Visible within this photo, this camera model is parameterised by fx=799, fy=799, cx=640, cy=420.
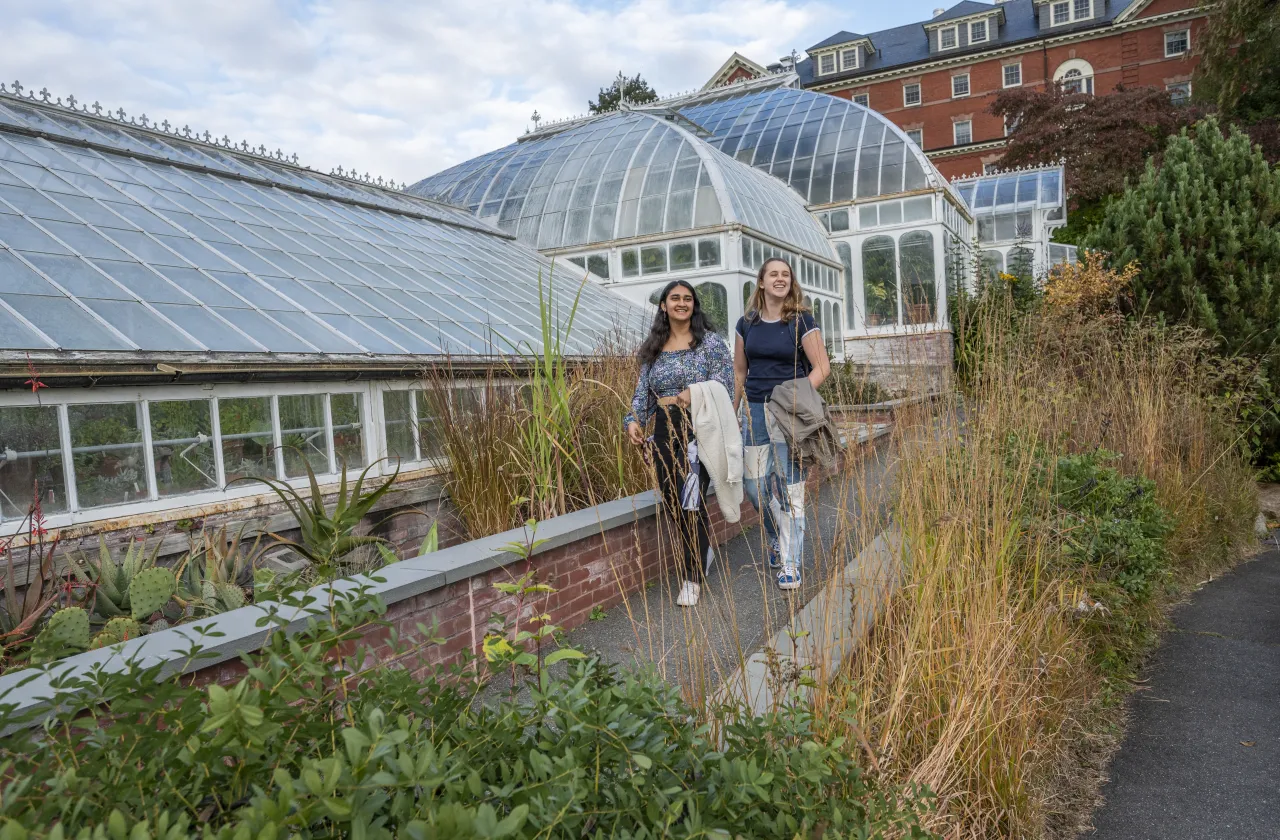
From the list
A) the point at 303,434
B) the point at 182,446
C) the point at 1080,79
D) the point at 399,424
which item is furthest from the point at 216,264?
the point at 1080,79

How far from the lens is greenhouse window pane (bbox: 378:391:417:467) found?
18.4ft

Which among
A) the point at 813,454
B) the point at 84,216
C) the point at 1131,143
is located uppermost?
the point at 1131,143

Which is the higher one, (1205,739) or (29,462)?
(29,462)

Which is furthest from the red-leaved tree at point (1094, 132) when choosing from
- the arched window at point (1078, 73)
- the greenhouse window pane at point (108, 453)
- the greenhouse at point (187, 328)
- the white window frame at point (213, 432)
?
the greenhouse window pane at point (108, 453)

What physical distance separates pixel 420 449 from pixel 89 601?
8.79ft

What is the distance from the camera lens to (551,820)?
1139mm

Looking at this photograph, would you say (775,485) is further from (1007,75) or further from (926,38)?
(926,38)

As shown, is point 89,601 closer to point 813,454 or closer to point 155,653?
point 155,653

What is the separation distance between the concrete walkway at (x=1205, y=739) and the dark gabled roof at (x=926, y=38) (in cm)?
3470

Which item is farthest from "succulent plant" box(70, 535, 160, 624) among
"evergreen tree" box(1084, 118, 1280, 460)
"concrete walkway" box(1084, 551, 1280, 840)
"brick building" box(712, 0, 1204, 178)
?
"brick building" box(712, 0, 1204, 178)

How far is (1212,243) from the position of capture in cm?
817

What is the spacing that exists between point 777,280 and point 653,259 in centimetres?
854

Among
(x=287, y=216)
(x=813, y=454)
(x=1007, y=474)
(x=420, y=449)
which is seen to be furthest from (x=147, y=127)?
(x=1007, y=474)

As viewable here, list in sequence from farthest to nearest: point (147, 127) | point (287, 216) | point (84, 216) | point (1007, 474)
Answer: point (147, 127) → point (287, 216) → point (84, 216) → point (1007, 474)
